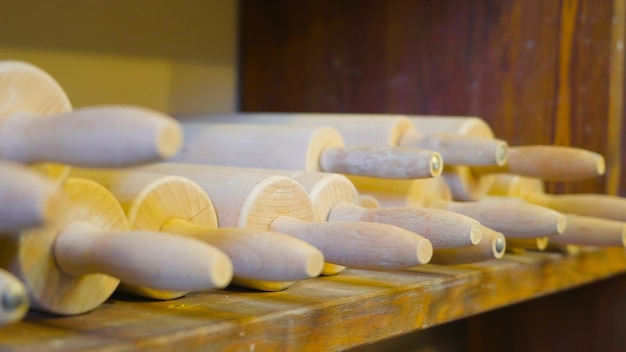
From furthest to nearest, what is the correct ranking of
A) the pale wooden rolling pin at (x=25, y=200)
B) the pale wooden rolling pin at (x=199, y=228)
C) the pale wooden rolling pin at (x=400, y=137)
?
the pale wooden rolling pin at (x=400, y=137) < the pale wooden rolling pin at (x=199, y=228) < the pale wooden rolling pin at (x=25, y=200)

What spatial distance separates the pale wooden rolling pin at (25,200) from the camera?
302mm

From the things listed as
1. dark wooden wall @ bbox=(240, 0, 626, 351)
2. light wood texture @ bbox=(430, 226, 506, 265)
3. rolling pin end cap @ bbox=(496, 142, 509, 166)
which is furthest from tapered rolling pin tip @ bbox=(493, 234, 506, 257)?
dark wooden wall @ bbox=(240, 0, 626, 351)

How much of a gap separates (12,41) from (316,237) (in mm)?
439

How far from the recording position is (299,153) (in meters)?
0.62

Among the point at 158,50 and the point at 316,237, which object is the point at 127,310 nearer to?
the point at 316,237

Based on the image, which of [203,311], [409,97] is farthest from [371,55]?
[203,311]

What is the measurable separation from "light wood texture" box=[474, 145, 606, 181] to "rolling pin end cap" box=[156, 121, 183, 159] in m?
0.42

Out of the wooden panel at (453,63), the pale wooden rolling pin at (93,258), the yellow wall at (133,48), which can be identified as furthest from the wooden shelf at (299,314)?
the yellow wall at (133,48)

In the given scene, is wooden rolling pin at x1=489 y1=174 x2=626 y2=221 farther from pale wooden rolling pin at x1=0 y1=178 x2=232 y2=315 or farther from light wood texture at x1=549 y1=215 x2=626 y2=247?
pale wooden rolling pin at x1=0 y1=178 x2=232 y2=315

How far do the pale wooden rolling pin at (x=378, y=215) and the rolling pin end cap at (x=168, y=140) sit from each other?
0.65ft

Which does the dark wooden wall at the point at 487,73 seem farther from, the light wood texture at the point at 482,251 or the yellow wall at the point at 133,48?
the light wood texture at the point at 482,251

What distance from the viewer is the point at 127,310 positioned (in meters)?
0.44

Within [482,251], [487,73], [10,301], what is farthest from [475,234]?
[487,73]

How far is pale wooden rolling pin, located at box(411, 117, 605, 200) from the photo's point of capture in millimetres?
681
